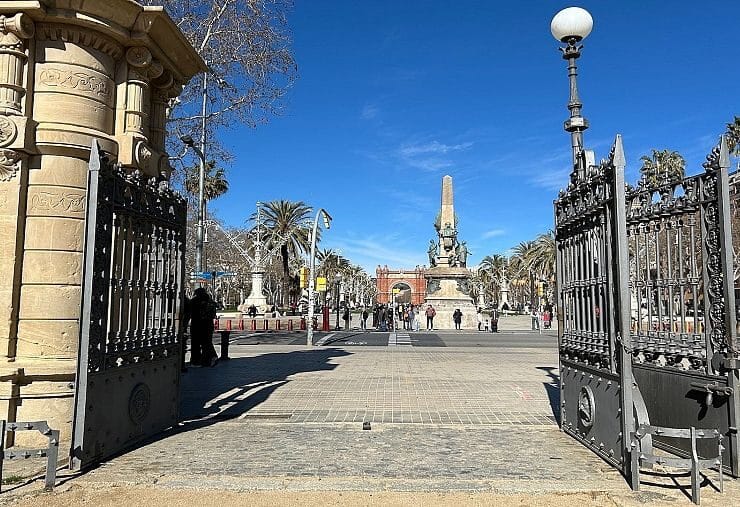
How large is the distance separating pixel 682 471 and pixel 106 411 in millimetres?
6019

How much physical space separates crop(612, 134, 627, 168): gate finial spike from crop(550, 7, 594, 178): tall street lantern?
1.94 metres

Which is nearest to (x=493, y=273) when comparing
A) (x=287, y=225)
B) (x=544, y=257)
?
(x=544, y=257)

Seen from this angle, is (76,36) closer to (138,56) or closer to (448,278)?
(138,56)

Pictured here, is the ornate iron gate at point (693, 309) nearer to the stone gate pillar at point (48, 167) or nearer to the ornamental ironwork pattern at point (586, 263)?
the ornamental ironwork pattern at point (586, 263)

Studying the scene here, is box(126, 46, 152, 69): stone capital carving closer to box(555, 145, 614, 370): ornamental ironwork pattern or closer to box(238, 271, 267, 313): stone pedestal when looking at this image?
box(555, 145, 614, 370): ornamental ironwork pattern

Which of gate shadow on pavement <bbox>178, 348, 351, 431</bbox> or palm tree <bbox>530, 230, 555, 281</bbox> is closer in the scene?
gate shadow on pavement <bbox>178, 348, 351, 431</bbox>

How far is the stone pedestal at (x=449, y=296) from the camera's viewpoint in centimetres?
4034

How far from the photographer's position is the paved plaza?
5.07 metres

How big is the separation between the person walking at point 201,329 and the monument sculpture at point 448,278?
86.9ft

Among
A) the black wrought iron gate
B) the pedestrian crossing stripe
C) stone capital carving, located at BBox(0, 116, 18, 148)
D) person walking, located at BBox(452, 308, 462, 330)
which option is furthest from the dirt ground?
person walking, located at BBox(452, 308, 462, 330)

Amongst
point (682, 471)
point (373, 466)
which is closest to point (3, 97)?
point (373, 466)

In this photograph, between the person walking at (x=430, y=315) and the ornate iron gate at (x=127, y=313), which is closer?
the ornate iron gate at (x=127, y=313)

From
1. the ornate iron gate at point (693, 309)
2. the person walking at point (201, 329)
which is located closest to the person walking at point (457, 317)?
the person walking at point (201, 329)

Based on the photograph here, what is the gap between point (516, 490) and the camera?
520 centimetres
